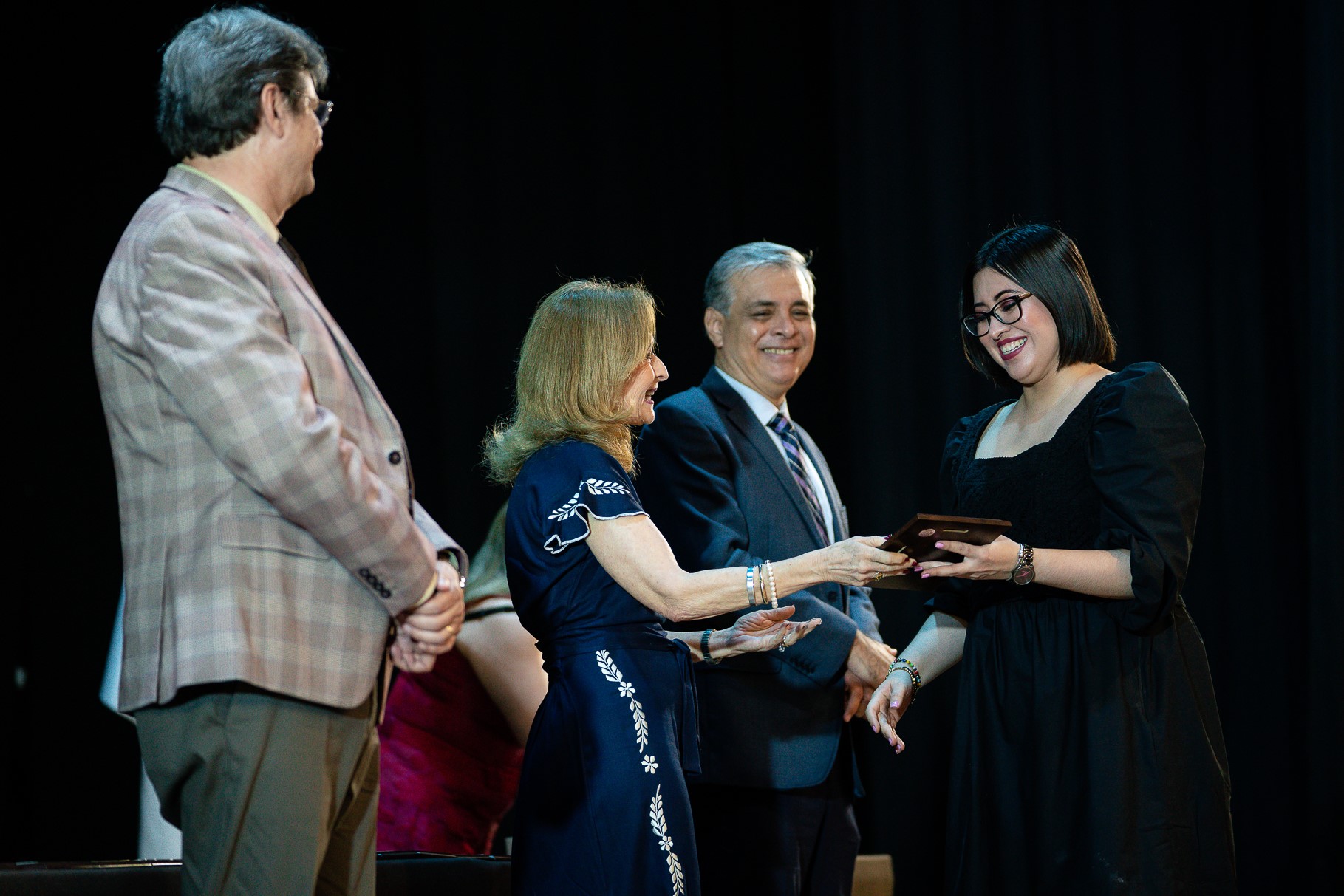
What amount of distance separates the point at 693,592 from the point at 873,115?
2.59 m

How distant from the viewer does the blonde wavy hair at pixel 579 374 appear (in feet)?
6.68

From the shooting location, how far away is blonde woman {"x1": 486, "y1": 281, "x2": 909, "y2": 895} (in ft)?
6.07

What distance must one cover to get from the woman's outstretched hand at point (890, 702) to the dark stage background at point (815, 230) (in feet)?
5.03

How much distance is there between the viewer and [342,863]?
1.56 meters

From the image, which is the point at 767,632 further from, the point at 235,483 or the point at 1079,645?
the point at 235,483

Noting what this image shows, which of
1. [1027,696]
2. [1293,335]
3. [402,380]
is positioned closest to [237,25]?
[1027,696]

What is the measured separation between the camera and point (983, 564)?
198 cm

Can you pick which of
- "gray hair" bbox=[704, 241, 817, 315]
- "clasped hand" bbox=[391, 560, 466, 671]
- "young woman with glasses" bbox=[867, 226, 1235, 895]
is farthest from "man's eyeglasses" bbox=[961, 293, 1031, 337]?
"clasped hand" bbox=[391, 560, 466, 671]

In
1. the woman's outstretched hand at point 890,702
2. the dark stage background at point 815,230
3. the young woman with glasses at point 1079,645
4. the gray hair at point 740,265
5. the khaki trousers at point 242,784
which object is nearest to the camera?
the khaki trousers at point 242,784

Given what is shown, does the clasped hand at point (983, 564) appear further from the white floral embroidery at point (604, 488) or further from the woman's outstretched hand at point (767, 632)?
the white floral embroidery at point (604, 488)

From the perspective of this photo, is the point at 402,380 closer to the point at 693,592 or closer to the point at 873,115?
the point at 873,115

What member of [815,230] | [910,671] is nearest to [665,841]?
[910,671]

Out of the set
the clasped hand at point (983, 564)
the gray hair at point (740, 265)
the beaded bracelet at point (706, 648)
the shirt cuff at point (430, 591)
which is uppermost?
the gray hair at point (740, 265)

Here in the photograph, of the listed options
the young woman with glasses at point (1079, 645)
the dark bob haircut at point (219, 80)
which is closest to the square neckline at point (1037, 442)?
the young woman with glasses at point (1079, 645)
